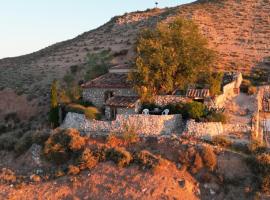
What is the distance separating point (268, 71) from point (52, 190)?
29.6 m

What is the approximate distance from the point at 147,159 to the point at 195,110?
6040 mm

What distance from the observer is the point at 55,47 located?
73250 mm

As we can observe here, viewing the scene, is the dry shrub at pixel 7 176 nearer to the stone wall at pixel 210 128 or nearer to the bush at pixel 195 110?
the stone wall at pixel 210 128

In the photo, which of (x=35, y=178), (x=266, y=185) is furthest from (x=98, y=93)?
(x=266, y=185)

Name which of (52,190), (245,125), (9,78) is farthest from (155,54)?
(9,78)

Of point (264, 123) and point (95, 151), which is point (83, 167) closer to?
point (95, 151)

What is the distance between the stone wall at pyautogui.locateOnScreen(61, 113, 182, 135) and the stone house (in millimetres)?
2508

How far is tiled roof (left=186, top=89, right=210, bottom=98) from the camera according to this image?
33625 mm

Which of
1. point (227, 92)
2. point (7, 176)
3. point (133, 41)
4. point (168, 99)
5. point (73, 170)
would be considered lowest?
point (7, 176)

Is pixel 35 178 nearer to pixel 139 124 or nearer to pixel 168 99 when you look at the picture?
pixel 139 124

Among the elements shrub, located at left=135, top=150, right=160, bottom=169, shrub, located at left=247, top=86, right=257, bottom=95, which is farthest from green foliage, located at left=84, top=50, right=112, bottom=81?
shrub, located at left=135, top=150, right=160, bottom=169

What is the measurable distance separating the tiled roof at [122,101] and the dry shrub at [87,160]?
6155 mm

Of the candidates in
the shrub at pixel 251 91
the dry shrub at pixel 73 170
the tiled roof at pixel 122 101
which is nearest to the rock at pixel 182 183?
the dry shrub at pixel 73 170

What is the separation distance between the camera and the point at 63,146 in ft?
95.1
